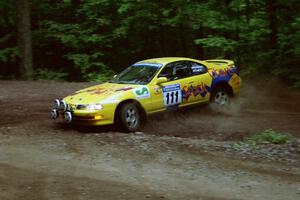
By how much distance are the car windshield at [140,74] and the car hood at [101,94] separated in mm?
352

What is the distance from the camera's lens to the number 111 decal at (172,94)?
11.6 m

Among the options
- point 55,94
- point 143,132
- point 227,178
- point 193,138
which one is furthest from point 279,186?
point 55,94

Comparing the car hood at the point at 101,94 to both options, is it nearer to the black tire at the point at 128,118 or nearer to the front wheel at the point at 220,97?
the black tire at the point at 128,118

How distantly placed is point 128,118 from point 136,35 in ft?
40.7

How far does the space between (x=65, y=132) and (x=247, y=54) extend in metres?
10.9

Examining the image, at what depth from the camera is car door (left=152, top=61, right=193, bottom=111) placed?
11.5 metres

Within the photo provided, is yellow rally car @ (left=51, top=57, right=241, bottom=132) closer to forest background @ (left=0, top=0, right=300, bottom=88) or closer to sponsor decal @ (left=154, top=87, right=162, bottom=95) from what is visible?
sponsor decal @ (left=154, top=87, right=162, bottom=95)

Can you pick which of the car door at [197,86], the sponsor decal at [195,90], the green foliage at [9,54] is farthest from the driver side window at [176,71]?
the green foliage at [9,54]

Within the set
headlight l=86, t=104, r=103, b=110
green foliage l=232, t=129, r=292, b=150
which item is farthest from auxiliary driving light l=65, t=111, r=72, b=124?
green foliage l=232, t=129, r=292, b=150

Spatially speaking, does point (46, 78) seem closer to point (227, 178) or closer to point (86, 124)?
point (86, 124)

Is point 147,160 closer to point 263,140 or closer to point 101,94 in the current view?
point 263,140

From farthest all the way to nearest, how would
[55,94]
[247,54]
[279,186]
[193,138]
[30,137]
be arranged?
[247,54]
[55,94]
[193,138]
[30,137]
[279,186]

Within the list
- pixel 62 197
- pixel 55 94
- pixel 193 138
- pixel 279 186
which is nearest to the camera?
pixel 62 197

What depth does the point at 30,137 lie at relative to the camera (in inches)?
392
